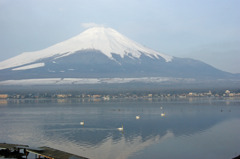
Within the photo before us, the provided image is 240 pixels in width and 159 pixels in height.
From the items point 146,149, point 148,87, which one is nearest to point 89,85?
point 148,87

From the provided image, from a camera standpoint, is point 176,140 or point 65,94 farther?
point 65,94

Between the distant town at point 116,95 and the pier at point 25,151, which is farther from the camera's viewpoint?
the distant town at point 116,95

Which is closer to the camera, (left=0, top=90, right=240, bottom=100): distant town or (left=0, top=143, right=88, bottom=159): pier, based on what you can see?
(left=0, top=143, right=88, bottom=159): pier

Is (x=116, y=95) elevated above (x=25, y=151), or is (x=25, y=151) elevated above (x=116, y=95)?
(x=116, y=95)

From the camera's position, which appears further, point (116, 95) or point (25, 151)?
point (116, 95)

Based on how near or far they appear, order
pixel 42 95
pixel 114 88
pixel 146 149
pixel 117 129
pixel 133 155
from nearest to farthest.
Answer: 1. pixel 133 155
2. pixel 146 149
3. pixel 117 129
4. pixel 42 95
5. pixel 114 88

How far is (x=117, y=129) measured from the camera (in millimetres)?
37031

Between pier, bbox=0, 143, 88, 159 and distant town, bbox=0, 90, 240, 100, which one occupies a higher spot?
distant town, bbox=0, 90, 240, 100

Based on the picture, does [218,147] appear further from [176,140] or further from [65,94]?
[65,94]

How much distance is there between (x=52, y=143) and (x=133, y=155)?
7.96m

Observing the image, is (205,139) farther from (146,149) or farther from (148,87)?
(148,87)

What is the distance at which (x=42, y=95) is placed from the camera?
149125 millimetres

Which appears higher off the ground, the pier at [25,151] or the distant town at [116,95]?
the distant town at [116,95]

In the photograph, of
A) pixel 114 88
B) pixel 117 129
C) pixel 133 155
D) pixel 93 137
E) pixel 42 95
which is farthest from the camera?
pixel 114 88
